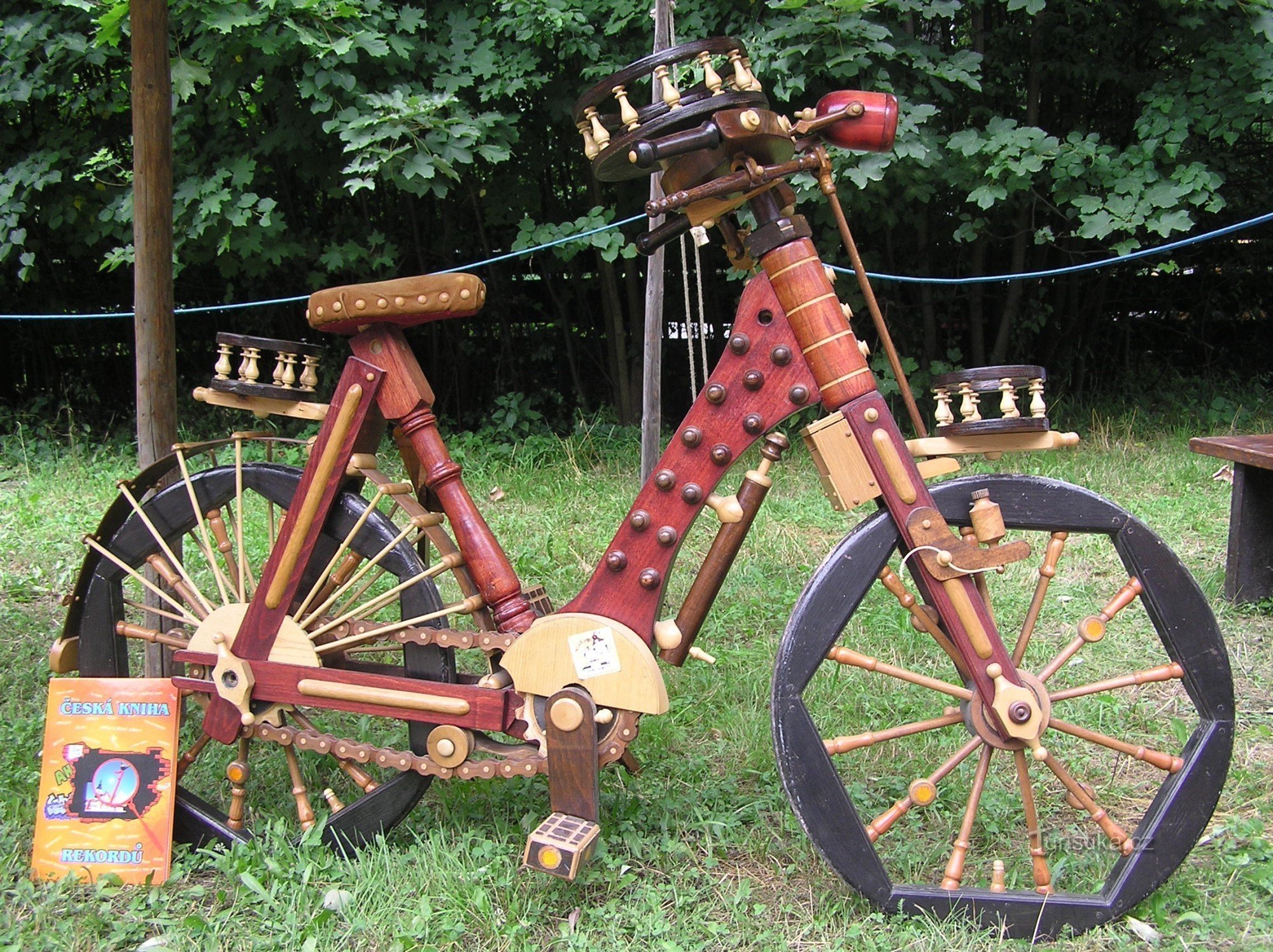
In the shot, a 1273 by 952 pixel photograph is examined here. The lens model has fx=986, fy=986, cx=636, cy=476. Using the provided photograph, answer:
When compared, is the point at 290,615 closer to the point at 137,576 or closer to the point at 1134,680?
the point at 137,576

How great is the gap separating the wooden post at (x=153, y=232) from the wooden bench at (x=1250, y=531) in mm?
3435

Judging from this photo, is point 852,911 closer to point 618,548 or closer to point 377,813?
point 618,548

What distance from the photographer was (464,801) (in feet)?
7.98

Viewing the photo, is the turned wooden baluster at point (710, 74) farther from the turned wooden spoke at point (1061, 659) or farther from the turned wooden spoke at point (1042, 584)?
the turned wooden spoke at point (1061, 659)

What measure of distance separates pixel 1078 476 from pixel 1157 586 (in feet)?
10.1

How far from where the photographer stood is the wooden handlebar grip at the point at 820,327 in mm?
1942

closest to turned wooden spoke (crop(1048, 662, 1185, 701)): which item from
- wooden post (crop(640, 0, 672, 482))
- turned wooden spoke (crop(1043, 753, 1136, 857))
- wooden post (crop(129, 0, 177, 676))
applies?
turned wooden spoke (crop(1043, 753, 1136, 857))

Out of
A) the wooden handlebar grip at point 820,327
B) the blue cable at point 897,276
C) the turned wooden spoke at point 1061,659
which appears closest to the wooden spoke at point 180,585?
the blue cable at point 897,276

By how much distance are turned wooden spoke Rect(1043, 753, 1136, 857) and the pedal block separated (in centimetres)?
93

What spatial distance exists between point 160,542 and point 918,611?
1.74 metres

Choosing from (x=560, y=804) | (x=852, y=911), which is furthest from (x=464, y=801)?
(x=852, y=911)

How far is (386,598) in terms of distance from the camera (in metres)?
2.22

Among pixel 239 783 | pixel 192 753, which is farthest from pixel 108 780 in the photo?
pixel 239 783

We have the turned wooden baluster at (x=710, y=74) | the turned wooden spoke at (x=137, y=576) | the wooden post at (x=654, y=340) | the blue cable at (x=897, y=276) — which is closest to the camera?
the turned wooden baluster at (x=710, y=74)
